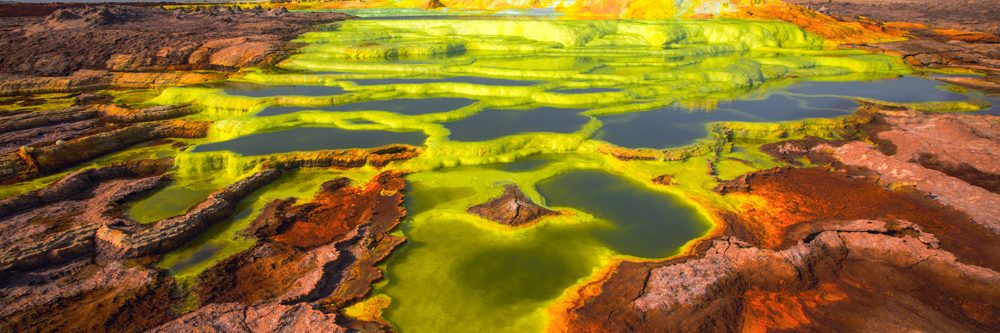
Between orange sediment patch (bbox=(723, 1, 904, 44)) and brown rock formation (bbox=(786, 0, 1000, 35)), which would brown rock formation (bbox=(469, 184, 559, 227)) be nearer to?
orange sediment patch (bbox=(723, 1, 904, 44))

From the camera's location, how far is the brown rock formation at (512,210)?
11.1 m

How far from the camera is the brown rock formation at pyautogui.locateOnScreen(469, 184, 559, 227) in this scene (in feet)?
36.4

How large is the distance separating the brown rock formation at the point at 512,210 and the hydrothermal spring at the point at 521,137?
225 millimetres

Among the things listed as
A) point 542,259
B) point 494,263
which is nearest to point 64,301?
point 494,263

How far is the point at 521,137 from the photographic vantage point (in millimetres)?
16219

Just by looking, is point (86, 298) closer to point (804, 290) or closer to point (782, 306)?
point (782, 306)

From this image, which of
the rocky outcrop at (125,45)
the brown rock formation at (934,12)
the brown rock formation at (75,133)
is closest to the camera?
the brown rock formation at (75,133)

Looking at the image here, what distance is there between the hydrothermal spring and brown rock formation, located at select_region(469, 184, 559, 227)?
225 millimetres

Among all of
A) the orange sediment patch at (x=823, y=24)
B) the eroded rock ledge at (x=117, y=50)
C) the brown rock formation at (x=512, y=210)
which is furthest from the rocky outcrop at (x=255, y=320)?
the orange sediment patch at (x=823, y=24)

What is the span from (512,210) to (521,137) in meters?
5.48

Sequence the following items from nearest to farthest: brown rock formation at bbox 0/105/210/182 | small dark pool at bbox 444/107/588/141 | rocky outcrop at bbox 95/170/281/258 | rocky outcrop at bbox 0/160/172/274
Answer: rocky outcrop at bbox 0/160/172/274 → rocky outcrop at bbox 95/170/281/258 → brown rock formation at bbox 0/105/210/182 → small dark pool at bbox 444/107/588/141

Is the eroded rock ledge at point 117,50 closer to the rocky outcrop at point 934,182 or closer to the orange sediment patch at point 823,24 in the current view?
the rocky outcrop at point 934,182

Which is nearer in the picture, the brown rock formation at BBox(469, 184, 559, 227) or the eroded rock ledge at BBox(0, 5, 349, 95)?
the brown rock formation at BBox(469, 184, 559, 227)

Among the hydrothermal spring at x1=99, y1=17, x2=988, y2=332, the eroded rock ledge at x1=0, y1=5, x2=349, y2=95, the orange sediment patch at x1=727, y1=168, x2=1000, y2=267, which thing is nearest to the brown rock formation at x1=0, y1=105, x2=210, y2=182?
the hydrothermal spring at x1=99, y1=17, x2=988, y2=332
